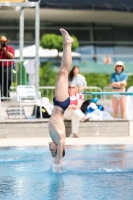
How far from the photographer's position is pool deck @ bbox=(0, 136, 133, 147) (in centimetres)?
1267

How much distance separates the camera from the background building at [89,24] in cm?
4256

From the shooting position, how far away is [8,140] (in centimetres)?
1337

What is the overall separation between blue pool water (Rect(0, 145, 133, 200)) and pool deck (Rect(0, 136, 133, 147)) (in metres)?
0.97

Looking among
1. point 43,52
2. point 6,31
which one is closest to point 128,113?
point 43,52

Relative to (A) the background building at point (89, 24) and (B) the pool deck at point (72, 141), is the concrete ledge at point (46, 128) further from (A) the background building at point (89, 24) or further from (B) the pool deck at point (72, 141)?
(A) the background building at point (89, 24)

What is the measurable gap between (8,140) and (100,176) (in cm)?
561

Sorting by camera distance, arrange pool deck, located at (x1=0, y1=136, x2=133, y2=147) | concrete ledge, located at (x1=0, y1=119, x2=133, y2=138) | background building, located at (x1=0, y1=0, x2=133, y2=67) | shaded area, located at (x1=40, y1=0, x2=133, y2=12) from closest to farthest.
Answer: pool deck, located at (x1=0, y1=136, x2=133, y2=147), concrete ledge, located at (x1=0, y1=119, x2=133, y2=138), background building, located at (x1=0, y1=0, x2=133, y2=67), shaded area, located at (x1=40, y1=0, x2=133, y2=12)

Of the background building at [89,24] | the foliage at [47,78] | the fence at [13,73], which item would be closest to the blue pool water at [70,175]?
the fence at [13,73]

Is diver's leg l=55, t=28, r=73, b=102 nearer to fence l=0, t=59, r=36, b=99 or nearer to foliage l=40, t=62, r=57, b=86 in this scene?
fence l=0, t=59, r=36, b=99

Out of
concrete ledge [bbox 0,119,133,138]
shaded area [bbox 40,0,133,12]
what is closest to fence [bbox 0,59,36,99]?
concrete ledge [bbox 0,119,133,138]

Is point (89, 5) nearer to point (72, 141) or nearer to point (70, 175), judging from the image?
point (72, 141)

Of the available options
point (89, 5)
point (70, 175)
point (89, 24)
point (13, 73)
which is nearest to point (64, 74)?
point (70, 175)

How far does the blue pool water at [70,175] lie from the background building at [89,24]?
30.8 metres

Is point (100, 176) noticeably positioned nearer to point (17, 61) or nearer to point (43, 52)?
point (17, 61)
